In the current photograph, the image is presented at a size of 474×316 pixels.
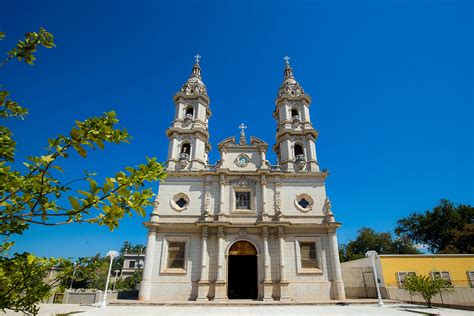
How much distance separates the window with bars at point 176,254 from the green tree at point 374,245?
3550 centimetres

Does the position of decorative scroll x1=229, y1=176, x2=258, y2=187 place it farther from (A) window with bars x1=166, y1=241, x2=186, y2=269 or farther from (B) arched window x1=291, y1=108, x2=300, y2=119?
(B) arched window x1=291, y1=108, x2=300, y2=119

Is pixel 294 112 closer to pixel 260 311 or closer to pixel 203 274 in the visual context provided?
pixel 203 274

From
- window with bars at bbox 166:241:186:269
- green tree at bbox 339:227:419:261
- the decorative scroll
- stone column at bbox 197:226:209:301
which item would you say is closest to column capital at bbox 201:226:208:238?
stone column at bbox 197:226:209:301

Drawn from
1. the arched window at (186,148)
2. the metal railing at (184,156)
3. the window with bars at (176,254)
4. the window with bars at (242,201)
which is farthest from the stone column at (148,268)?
the arched window at (186,148)

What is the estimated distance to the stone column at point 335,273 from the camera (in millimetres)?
17641

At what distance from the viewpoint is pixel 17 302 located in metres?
2.44

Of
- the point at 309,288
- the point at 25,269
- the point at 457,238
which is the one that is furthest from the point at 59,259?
the point at 457,238

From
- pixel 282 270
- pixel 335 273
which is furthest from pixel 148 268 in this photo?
pixel 335 273

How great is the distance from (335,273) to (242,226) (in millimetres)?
7314

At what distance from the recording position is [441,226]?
40.4 metres

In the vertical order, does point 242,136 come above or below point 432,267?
above

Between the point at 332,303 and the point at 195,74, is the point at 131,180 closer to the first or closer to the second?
the point at 332,303

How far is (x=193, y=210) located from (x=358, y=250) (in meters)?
40.3

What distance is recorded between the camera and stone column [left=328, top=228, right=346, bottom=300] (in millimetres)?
17641
